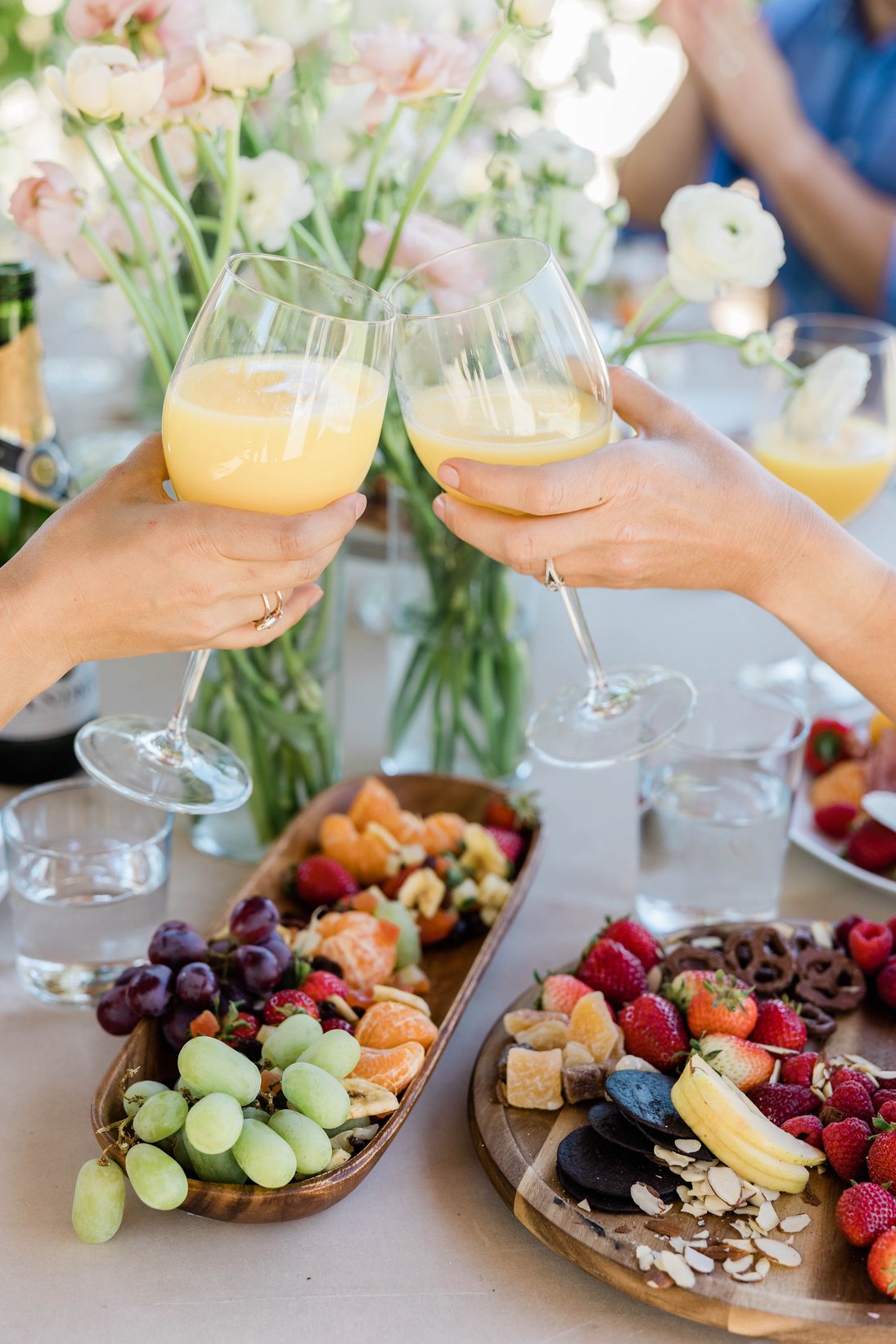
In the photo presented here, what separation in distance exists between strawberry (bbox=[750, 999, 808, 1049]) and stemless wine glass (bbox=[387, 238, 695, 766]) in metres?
0.36

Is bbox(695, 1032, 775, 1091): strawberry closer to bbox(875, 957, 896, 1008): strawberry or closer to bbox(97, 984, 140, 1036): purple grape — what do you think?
bbox(875, 957, 896, 1008): strawberry

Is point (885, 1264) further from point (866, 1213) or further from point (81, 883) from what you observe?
point (81, 883)

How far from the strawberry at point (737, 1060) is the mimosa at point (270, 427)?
476 millimetres

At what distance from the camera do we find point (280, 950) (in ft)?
3.29

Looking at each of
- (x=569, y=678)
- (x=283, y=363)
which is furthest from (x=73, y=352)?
(x=283, y=363)

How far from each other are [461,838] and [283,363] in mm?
545

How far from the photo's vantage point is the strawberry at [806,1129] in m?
0.88

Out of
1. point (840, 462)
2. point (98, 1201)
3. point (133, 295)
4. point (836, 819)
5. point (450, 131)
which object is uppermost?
point (450, 131)

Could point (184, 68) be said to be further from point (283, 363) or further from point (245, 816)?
point (245, 816)

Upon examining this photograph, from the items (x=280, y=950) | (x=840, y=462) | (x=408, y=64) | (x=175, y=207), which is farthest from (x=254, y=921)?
(x=840, y=462)

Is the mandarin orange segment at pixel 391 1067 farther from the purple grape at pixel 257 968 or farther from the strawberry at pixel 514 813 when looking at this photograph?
the strawberry at pixel 514 813

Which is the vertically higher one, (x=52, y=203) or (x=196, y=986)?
(x=52, y=203)

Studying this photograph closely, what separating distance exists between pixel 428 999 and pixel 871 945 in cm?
37

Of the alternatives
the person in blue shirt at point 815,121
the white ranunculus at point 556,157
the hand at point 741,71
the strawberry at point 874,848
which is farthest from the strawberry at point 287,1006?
the hand at point 741,71
